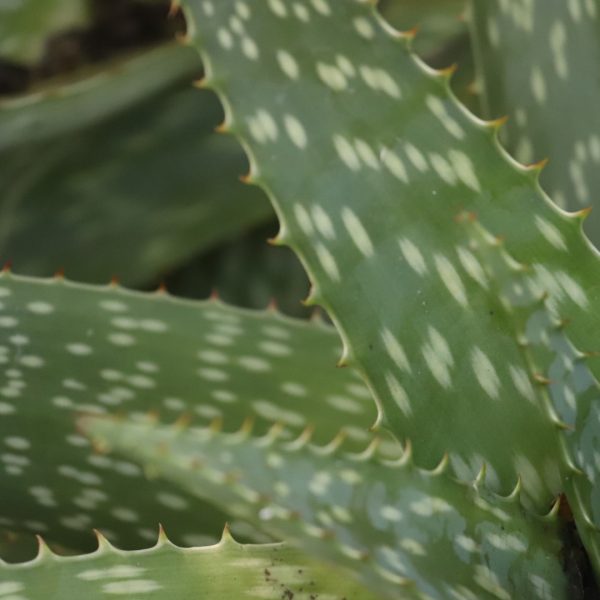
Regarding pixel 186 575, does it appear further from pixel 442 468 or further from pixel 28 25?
pixel 28 25

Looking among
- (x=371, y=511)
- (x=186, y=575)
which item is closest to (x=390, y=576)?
(x=371, y=511)

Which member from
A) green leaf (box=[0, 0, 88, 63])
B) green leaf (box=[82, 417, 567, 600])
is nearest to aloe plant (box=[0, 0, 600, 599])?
green leaf (box=[82, 417, 567, 600])

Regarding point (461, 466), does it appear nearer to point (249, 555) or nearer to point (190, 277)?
point (249, 555)

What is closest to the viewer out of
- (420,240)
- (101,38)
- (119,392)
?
(420,240)

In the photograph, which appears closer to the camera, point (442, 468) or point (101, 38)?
point (442, 468)

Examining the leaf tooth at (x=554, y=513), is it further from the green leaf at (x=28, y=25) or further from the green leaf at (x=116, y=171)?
the green leaf at (x=28, y=25)

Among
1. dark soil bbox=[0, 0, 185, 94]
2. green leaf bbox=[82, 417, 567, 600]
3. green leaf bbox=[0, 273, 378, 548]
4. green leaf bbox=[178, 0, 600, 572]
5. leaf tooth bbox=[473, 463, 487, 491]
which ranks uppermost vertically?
green leaf bbox=[178, 0, 600, 572]

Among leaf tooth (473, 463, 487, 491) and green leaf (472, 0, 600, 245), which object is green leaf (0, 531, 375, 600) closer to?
leaf tooth (473, 463, 487, 491)
